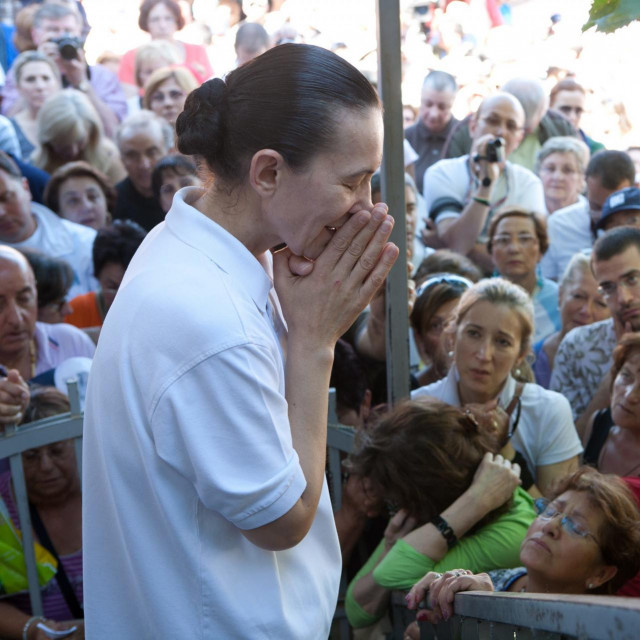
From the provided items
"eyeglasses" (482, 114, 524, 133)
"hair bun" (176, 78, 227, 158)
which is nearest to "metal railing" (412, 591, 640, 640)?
"hair bun" (176, 78, 227, 158)

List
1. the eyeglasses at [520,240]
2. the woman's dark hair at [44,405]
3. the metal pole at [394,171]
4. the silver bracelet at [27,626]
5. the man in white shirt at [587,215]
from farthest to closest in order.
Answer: the man in white shirt at [587,215], the eyeglasses at [520,240], the woman's dark hair at [44,405], the silver bracelet at [27,626], the metal pole at [394,171]

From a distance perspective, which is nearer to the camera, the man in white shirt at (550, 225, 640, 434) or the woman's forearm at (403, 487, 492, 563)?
the woman's forearm at (403, 487, 492, 563)

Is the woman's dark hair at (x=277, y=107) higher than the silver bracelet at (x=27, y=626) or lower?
higher

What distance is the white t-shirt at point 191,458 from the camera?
49.6 inches

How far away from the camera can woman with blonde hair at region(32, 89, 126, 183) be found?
5.14 metres

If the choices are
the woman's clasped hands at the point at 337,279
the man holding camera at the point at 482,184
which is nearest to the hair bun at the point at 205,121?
the woman's clasped hands at the point at 337,279

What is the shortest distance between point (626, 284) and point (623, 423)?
807 millimetres

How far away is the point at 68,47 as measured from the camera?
5.81 m

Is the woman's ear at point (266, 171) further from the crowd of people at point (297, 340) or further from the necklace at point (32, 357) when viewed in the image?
the necklace at point (32, 357)

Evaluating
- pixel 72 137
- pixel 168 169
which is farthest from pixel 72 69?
pixel 168 169

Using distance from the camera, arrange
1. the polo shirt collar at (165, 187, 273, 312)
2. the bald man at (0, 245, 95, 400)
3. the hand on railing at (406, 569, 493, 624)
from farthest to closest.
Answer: the bald man at (0, 245, 95, 400), the hand on railing at (406, 569, 493, 624), the polo shirt collar at (165, 187, 273, 312)

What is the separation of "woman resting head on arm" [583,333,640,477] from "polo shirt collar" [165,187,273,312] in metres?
1.74

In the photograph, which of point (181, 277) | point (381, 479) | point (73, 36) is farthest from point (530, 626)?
point (73, 36)

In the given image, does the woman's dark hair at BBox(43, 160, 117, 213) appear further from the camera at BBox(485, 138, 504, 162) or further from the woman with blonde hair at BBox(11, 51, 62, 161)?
the camera at BBox(485, 138, 504, 162)
